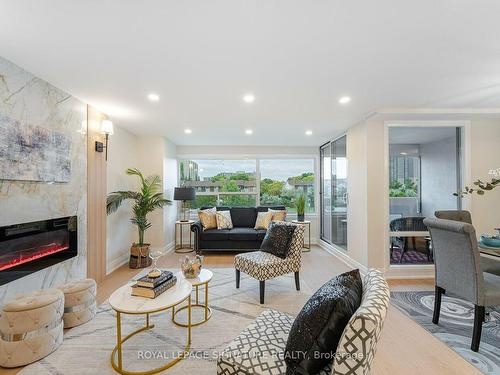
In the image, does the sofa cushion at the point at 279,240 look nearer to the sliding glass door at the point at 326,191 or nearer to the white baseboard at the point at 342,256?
the white baseboard at the point at 342,256

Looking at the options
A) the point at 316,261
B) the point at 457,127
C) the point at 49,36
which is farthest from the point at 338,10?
the point at 316,261

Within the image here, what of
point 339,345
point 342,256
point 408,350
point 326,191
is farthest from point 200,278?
point 326,191

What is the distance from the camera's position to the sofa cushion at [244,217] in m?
5.40

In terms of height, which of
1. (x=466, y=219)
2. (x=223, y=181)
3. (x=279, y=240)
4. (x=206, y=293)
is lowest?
(x=206, y=293)

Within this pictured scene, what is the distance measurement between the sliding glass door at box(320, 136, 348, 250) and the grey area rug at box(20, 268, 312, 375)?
216 cm

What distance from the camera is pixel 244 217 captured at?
17.8 ft

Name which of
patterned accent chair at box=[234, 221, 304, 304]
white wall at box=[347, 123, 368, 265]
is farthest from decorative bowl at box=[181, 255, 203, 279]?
white wall at box=[347, 123, 368, 265]

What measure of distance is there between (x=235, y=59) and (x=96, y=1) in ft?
3.28

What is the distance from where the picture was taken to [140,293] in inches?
73.3

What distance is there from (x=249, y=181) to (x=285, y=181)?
Result: 2.92 ft

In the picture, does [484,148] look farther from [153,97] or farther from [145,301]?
[145,301]

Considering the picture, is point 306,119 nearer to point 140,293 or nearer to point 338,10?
point 338,10

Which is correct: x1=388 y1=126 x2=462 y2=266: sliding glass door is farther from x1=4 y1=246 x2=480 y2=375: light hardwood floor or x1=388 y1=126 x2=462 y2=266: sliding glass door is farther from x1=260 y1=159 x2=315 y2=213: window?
x1=260 y1=159 x2=315 y2=213: window

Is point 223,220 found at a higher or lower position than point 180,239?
higher
